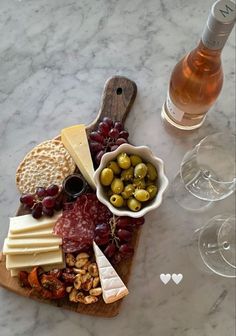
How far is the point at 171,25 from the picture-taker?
115 cm

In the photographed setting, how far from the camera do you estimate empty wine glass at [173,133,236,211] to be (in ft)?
3.24

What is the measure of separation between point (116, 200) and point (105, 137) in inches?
6.4

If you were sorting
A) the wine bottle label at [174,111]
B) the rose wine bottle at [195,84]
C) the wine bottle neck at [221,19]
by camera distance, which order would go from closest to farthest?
the wine bottle neck at [221,19], the rose wine bottle at [195,84], the wine bottle label at [174,111]

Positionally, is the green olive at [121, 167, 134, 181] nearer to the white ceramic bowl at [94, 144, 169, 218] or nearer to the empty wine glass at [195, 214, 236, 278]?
the white ceramic bowl at [94, 144, 169, 218]

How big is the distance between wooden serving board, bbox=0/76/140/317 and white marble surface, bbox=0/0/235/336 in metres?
0.03

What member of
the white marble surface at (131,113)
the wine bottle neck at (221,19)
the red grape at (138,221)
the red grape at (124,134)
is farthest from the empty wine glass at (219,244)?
the wine bottle neck at (221,19)

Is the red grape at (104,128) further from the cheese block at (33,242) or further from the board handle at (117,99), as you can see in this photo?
the cheese block at (33,242)

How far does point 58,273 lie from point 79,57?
487 mm

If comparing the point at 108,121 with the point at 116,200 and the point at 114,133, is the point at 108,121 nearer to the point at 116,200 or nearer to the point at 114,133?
the point at 114,133

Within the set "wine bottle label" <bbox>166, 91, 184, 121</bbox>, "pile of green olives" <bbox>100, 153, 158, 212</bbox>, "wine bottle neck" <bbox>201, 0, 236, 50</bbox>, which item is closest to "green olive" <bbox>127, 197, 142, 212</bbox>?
"pile of green olives" <bbox>100, 153, 158, 212</bbox>

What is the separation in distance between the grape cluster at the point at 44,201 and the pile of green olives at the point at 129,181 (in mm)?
107

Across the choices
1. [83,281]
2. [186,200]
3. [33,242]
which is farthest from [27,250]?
[186,200]

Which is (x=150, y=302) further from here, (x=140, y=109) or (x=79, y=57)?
(x=79, y=57)

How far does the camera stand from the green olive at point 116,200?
0.91 metres
